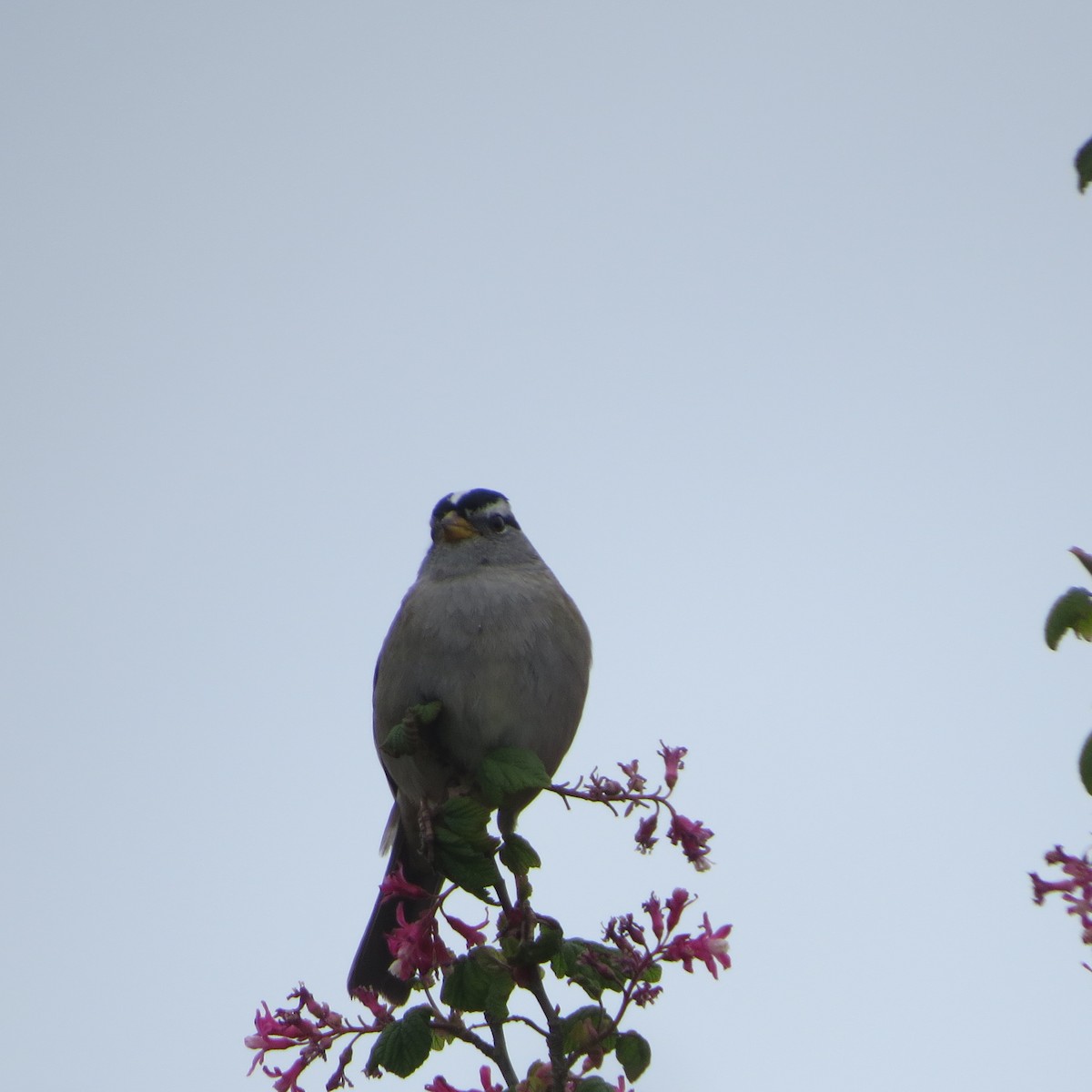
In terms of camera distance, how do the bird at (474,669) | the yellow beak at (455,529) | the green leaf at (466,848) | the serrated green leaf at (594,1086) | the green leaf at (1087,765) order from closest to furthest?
the green leaf at (1087,765)
the serrated green leaf at (594,1086)
the green leaf at (466,848)
the bird at (474,669)
the yellow beak at (455,529)

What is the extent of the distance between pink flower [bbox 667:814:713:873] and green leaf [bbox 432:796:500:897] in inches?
16.2

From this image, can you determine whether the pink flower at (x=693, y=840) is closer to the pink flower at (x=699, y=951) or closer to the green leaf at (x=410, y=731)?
the pink flower at (x=699, y=951)

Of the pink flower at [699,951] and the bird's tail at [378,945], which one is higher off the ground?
the bird's tail at [378,945]

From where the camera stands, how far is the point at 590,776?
3.13 metres

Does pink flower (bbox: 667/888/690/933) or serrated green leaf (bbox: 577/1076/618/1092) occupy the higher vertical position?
pink flower (bbox: 667/888/690/933)

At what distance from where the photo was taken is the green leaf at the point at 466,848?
288 centimetres

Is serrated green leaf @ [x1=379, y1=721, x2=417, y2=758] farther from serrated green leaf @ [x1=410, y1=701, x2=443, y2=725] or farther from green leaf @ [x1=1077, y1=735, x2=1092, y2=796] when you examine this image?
green leaf @ [x1=1077, y1=735, x2=1092, y2=796]

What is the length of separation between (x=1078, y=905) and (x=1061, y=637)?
1.48 feet

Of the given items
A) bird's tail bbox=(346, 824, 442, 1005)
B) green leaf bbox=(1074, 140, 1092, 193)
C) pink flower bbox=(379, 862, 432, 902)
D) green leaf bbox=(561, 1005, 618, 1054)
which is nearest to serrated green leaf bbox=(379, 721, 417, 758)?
pink flower bbox=(379, 862, 432, 902)

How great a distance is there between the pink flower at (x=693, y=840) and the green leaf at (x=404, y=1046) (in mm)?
670

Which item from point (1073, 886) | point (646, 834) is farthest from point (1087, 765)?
point (646, 834)

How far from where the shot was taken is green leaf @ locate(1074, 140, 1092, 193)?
88.1 inches

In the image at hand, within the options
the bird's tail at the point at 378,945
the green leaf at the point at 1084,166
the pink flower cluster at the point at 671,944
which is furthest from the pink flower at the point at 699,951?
the bird's tail at the point at 378,945

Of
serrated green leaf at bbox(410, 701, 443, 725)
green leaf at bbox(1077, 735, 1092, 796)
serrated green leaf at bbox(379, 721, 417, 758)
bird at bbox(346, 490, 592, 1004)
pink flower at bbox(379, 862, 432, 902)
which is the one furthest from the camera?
bird at bbox(346, 490, 592, 1004)
